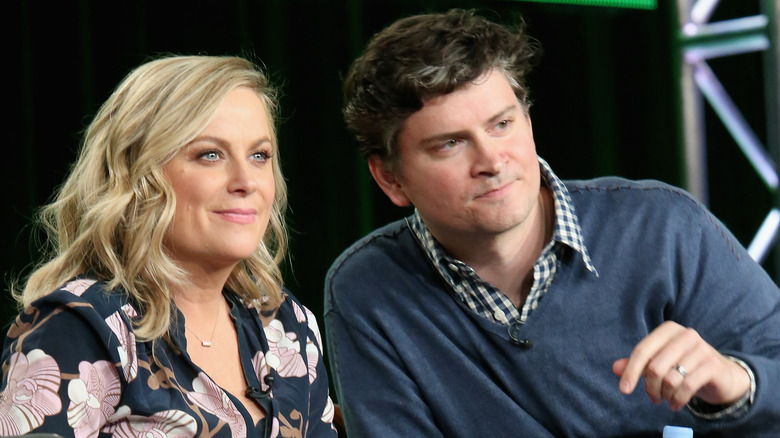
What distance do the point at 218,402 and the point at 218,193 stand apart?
1.10ft

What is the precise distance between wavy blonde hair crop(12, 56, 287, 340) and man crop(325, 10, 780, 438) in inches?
14.9

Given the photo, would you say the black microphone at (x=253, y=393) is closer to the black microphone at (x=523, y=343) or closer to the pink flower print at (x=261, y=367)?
the pink flower print at (x=261, y=367)

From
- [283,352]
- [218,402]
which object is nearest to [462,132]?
[283,352]

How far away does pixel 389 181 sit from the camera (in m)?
1.99

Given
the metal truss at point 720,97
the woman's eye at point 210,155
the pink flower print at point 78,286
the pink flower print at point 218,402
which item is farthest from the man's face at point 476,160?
the metal truss at point 720,97

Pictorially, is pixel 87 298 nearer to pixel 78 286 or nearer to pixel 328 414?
pixel 78 286

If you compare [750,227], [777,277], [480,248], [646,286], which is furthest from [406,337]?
[750,227]

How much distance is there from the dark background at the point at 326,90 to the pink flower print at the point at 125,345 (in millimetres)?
1689

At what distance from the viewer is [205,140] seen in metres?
1.59

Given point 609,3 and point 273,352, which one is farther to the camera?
point 609,3

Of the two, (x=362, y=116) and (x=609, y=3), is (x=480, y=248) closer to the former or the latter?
(x=362, y=116)

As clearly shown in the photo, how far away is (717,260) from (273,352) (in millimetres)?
816

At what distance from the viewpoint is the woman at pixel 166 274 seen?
1425mm

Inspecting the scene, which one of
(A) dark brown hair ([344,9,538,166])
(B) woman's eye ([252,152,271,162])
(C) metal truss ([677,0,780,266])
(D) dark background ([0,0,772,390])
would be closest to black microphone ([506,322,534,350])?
(A) dark brown hair ([344,9,538,166])
